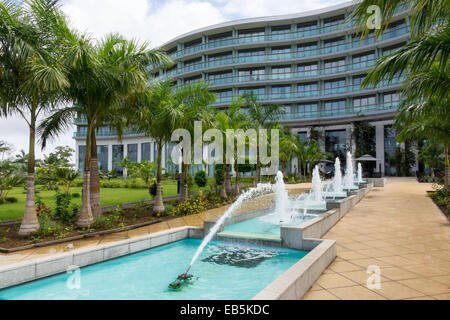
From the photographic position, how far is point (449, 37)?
4.34m

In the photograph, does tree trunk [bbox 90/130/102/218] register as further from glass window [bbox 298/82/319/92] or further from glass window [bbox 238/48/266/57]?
glass window [bbox 238/48/266/57]

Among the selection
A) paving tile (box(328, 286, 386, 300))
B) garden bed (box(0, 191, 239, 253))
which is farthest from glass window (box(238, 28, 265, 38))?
paving tile (box(328, 286, 386, 300))

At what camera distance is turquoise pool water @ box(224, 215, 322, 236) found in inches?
341

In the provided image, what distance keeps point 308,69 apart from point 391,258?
122ft

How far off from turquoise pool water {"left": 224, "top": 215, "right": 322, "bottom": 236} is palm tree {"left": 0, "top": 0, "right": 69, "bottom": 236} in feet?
17.7

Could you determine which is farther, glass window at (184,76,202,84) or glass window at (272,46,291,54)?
glass window at (184,76,202,84)

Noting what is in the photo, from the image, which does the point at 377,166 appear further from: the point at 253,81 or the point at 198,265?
the point at 198,265

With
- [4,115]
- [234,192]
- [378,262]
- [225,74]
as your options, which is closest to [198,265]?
[378,262]

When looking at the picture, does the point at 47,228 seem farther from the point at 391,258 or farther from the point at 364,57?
the point at 364,57

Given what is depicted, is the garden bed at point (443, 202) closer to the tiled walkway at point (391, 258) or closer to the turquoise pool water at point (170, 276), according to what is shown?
the tiled walkway at point (391, 258)

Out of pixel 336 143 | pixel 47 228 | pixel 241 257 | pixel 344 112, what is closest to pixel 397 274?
pixel 241 257

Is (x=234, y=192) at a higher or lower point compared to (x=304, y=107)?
lower

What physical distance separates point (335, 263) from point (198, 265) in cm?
264

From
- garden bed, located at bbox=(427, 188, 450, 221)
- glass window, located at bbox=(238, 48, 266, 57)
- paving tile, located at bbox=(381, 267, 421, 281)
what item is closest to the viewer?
paving tile, located at bbox=(381, 267, 421, 281)
